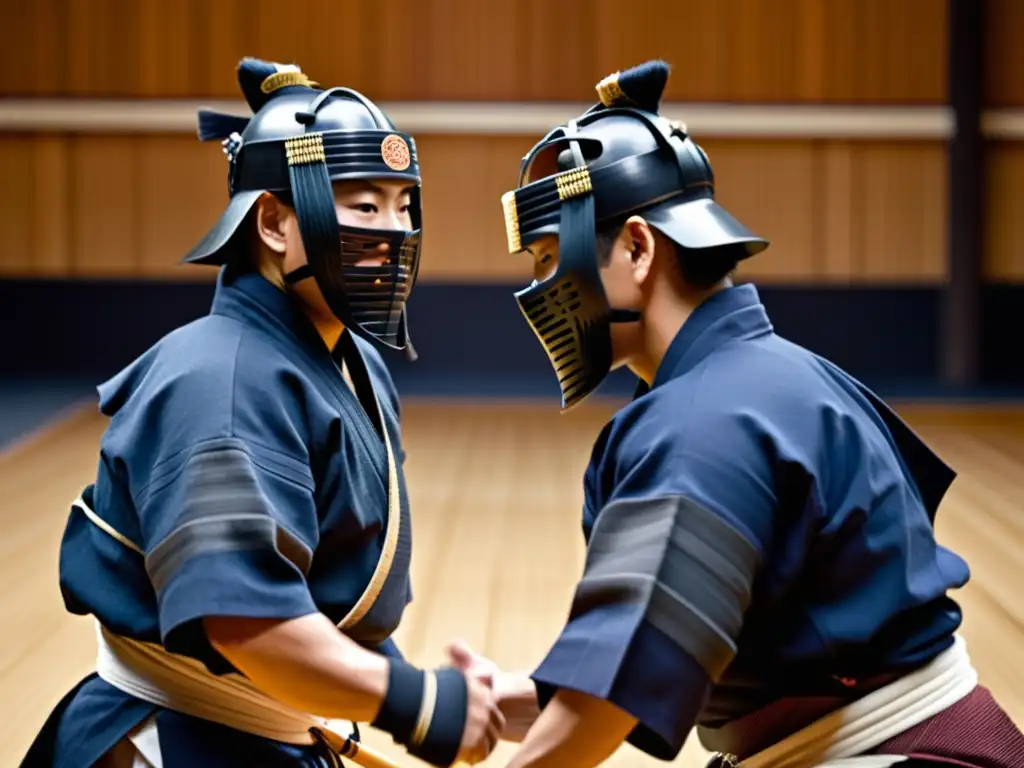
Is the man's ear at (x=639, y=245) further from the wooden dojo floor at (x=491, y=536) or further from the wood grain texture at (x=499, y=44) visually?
the wood grain texture at (x=499, y=44)

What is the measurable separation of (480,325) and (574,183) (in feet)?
21.6

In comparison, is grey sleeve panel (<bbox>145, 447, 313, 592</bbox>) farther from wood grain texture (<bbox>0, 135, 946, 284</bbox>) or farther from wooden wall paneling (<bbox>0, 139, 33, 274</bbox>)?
wooden wall paneling (<bbox>0, 139, 33, 274</bbox>)

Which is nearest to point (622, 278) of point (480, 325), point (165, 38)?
point (480, 325)

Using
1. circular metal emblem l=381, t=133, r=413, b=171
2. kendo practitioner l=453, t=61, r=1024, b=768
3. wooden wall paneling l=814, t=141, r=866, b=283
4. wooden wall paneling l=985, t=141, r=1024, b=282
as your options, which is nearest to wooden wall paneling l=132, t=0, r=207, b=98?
wooden wall paneling l=814, t=141, r=866, b=283

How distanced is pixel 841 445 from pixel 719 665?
0.30 metres

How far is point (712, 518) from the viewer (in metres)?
1.51

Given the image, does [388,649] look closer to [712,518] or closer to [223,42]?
[712,518]

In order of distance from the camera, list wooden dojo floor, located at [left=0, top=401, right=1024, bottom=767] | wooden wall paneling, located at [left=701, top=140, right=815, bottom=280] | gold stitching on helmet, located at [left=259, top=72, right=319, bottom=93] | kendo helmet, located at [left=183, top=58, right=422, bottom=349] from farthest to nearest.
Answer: wooden wall paneling, located at [left=701, top=140, right=815, bottom=280]
wooden dojo floor, located at [left=0, top=401, right=1024, bottom=767]
gold stitching on helmet, located at [left=259, top=72, right=319, bottom=93]
kendo helmet, located at [left=183, top=58, right=422, bottom=349]

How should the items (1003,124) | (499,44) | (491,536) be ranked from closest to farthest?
1. (491,536)
2. (1003,124)
3. (499,44)

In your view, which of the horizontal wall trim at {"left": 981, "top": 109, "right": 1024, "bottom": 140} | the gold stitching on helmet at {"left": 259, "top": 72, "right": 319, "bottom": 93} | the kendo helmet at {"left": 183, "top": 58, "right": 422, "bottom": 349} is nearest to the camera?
the kendo helmet at {"left": 183, "top": 58, "right": 422, "bottom": 349}

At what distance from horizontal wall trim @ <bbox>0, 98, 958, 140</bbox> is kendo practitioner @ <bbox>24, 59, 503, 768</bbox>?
612 cm

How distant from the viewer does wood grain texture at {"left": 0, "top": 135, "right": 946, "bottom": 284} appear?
8.31m

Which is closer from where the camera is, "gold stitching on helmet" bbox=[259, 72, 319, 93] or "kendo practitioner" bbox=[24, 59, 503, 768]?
"kendo practitioner" bbox=[24, 59, 503, 768]

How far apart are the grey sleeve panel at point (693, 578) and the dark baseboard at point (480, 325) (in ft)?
22.2
